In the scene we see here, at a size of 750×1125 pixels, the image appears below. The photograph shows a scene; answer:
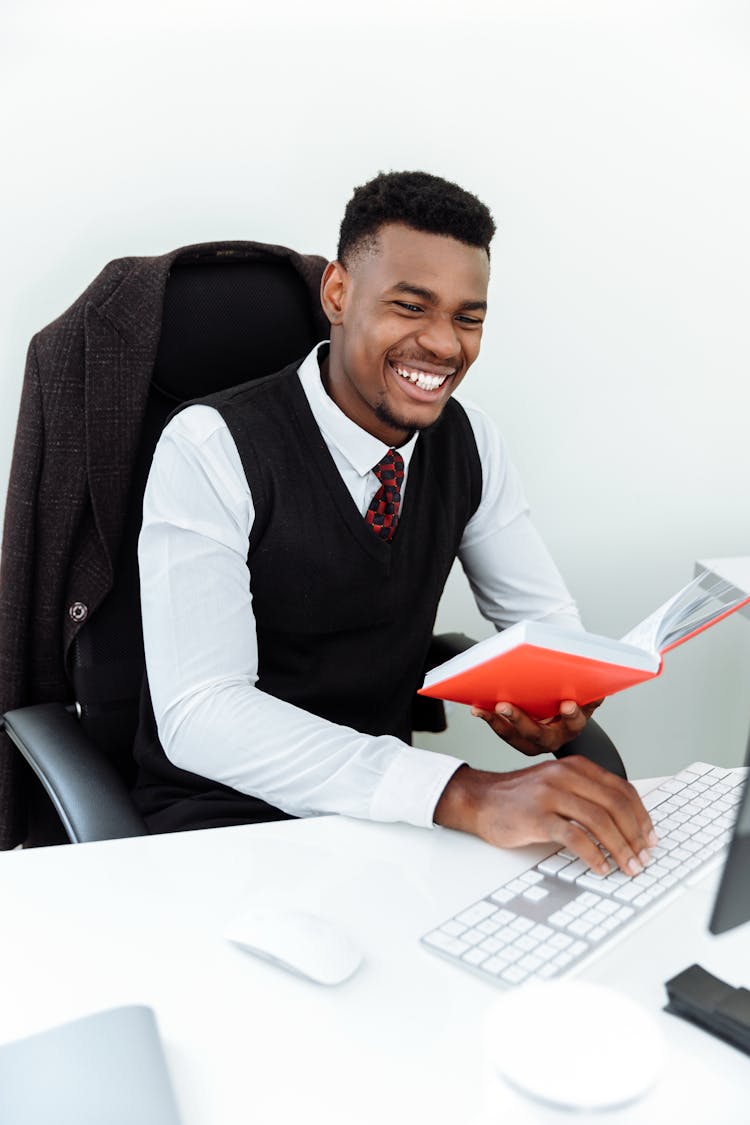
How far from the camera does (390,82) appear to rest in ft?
5.50

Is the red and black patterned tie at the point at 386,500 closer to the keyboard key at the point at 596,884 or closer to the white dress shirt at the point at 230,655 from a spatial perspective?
the white dress shirt at the point at 230,655

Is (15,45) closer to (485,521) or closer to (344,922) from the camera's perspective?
(485,521)

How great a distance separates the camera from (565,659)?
0.95 m

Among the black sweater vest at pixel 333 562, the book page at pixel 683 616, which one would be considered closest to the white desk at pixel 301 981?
the book page at pixel 683 616

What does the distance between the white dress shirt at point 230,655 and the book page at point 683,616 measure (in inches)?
8.9

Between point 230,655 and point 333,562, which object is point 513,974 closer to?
point 230,655

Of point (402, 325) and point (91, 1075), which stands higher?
point (402, 325)

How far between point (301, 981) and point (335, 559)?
633 millimetres

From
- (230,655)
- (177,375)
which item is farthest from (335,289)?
(230,655)

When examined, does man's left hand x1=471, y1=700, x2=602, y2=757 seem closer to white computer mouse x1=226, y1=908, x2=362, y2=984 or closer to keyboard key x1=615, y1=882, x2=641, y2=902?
keyboard key x1=615, y1=882, x2=641, y2=902

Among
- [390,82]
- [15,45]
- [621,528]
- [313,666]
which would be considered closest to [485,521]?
[313,666]

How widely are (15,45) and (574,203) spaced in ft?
2.92

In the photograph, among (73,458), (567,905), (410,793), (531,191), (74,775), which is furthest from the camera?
(531,191)

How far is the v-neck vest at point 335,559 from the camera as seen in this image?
1320 millimetres
